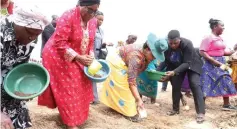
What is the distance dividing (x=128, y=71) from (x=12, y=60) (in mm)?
2144

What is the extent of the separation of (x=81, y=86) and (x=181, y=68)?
170 centimetres

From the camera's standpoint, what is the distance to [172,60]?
4926 mm

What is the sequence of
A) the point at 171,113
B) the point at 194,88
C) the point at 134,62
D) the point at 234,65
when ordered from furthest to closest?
the point at 234,65
the point at 171,113
the point at 194,88
the point at 134,62

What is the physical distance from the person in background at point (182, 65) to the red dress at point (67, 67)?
1.47 meters

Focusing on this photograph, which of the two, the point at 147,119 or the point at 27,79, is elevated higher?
the point at 27,79

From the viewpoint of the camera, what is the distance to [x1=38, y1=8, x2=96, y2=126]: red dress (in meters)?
3.46

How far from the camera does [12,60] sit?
221 cm

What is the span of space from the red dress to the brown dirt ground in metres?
0.31

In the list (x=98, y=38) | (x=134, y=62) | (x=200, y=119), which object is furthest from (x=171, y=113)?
(x=98, y=38)

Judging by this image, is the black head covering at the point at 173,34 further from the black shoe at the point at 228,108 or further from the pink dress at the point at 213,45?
the black shoe at the point at 228,108

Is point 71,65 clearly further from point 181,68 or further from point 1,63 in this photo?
point 181,68

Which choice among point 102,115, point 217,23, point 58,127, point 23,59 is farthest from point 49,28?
point 23,59

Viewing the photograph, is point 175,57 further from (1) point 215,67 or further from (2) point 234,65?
(2) point 234,65

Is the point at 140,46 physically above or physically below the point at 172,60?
above
